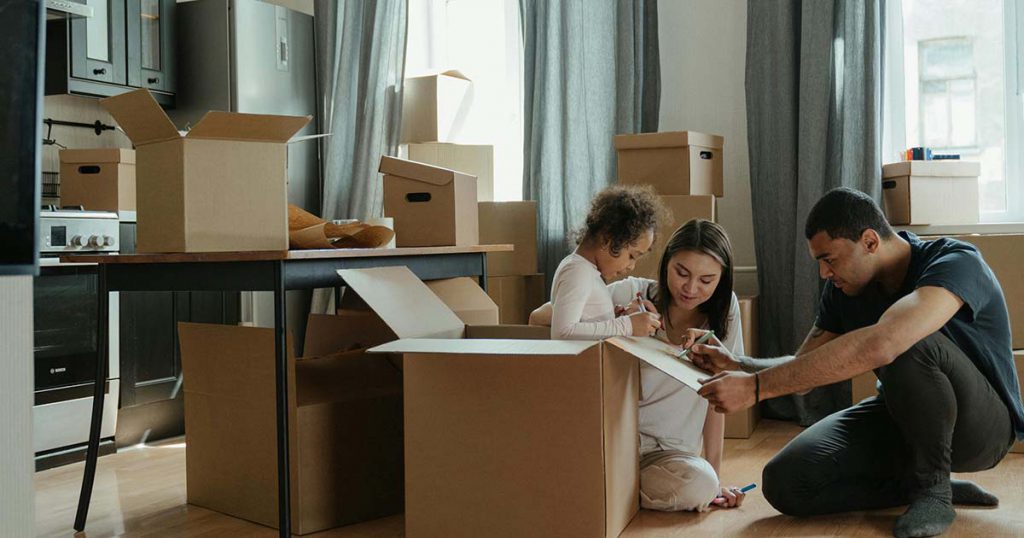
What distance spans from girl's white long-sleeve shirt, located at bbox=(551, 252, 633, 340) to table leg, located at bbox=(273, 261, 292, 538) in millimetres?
667

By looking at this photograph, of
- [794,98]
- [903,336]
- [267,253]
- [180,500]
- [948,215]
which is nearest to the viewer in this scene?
[903,336]

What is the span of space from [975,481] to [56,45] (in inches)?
139

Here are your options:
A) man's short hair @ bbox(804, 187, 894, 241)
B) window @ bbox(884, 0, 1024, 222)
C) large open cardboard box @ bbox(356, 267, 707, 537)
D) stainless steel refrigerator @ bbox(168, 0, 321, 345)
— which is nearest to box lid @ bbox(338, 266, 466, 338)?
large open cardboard box @ bbox(356, 267, 707, 537)

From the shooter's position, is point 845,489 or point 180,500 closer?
point 845,489

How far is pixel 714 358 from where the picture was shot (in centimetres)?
212

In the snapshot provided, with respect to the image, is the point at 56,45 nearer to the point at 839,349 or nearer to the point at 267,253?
the point at 267,253

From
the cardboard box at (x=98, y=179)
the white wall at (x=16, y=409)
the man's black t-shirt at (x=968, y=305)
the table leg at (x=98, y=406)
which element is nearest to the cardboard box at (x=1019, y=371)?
the man's black t-shirt at (x=968, y=305)

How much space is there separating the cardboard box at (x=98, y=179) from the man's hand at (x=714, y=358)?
2325mm

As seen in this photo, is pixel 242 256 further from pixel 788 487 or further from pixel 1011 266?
pixel 1011 266

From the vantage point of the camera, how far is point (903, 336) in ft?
A: 6.08

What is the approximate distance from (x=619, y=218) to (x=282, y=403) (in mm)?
996

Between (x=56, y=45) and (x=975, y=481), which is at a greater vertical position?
(x=56, y=45)

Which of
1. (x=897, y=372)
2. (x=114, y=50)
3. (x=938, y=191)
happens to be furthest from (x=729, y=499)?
(x=114, y=50)

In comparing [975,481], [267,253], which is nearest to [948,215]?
[975,481]
